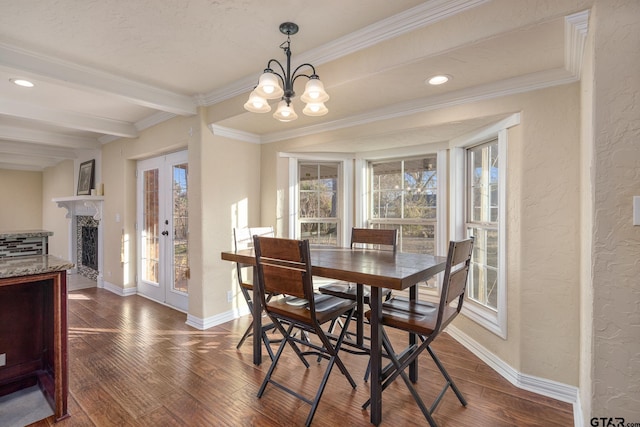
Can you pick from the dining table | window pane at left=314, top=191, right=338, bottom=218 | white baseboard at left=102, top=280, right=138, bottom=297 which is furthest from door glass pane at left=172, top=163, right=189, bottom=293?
the dining table

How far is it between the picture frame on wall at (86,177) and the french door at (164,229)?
137 cm

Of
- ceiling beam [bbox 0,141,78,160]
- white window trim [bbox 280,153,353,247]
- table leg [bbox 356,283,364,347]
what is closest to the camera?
table leg [bbox 356,283,364,347]

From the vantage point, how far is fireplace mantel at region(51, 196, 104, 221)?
5.00 meters

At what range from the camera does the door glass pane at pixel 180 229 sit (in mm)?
3898

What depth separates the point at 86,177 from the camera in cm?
538

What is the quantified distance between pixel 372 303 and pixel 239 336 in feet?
6.05

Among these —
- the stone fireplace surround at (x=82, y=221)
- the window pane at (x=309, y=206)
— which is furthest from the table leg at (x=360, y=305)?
the stone fireplace surround at (x=82, y=221)

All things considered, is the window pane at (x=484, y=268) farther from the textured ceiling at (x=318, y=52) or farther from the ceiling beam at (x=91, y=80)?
the ceiling beam at (x=91, y=80)

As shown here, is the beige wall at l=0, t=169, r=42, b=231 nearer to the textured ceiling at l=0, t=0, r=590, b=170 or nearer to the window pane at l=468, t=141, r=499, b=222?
the textured ceiling at l=0, t=0, r=590, b=170

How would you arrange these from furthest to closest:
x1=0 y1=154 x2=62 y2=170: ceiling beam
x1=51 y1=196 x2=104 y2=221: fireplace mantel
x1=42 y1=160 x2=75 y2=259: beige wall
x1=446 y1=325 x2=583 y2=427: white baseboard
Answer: x1=42 y1=160 x2=75 y2=259: beige wall → x1=0 y1=154 x2=62 y2=170: ceiling beam → x1=51 y1=196 x2=104 y2=221: fireplace mantel → x1=446 y1=325 x2=583 y2=427: white baseboard

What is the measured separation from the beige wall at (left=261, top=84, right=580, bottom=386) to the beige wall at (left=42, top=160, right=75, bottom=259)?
715cm

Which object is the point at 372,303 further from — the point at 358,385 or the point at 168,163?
the point at 168,163

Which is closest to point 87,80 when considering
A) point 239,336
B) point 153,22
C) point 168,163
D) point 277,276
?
point 153,22

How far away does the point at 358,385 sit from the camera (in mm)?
2191
